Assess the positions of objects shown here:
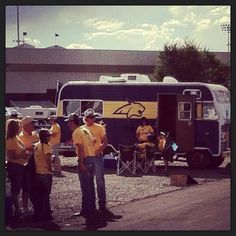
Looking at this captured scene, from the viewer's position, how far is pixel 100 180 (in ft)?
35.4

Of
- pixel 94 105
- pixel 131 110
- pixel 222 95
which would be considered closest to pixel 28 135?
pixel 94 105

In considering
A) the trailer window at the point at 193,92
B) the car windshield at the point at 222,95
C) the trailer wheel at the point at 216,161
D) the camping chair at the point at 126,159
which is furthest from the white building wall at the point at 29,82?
the trailer window at the point at 193,92

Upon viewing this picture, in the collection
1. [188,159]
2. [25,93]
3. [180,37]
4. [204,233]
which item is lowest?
[204,233]

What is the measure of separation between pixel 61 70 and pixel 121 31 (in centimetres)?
89

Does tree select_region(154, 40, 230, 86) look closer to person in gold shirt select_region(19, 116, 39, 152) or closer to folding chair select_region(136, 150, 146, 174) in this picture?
folding chair select_region(136, 150, 146, 174)

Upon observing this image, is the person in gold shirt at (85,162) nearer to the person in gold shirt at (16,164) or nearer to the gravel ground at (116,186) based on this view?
the gravel ground at (116,186)

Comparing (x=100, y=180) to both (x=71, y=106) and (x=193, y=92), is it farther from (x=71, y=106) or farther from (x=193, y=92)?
(x=193, y=92)

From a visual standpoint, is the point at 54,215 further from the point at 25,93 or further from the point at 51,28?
the point at 51,28

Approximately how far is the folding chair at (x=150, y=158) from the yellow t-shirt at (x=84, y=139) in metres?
1.03

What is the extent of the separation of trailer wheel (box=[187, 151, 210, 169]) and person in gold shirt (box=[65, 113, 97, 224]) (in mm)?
1592

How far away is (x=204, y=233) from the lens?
1002 centimetres

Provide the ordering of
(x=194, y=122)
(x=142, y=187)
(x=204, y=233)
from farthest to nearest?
1. (x=194, y=122)
2. (x=142, y=187)
3. (x=204, y=233)

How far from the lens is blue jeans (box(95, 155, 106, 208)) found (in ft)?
35.0

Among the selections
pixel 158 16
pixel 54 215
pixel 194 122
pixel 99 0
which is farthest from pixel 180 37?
pixel 194 122
